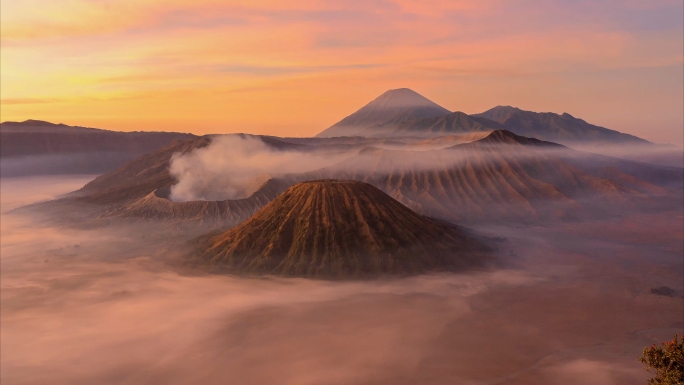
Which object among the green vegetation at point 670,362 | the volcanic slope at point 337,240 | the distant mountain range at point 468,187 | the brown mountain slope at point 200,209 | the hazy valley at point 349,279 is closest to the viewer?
the green vegetation at point 670,362

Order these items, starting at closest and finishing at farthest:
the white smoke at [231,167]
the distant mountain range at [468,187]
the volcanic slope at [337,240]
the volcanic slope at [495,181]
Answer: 1. the volcanic slope at [337,240]
2. the distant mountain range at [468,187]
3. the volcanic slope at [495,181]
4. the white smoke at [231,167]

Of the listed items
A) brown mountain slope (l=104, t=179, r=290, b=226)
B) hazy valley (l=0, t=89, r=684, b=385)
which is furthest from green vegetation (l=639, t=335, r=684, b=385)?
brown mountain slope (l=104, t=179, r=290, b=226)

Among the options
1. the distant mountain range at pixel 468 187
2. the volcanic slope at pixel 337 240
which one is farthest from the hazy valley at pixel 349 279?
the distant mountain range at pixel 468 187

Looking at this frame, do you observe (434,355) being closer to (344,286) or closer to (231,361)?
(231,361)

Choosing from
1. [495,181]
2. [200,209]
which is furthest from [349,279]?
[495,181]

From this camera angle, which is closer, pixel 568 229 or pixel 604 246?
pixel 604 246

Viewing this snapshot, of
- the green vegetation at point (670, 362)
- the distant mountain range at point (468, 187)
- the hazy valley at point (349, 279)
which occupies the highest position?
the distant mountain range at point (468, 187)

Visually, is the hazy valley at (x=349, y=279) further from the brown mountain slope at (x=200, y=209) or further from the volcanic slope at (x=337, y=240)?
the brown mountain slope at (x=200, y=209)

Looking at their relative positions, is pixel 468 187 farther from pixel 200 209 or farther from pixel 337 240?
pixel 337 240

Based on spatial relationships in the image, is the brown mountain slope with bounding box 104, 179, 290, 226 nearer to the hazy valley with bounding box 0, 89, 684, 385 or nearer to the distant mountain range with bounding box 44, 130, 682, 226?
the distant mountain range with bounding box 44, 130, 682, 226

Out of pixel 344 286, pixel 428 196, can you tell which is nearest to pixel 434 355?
pixel 344 286
